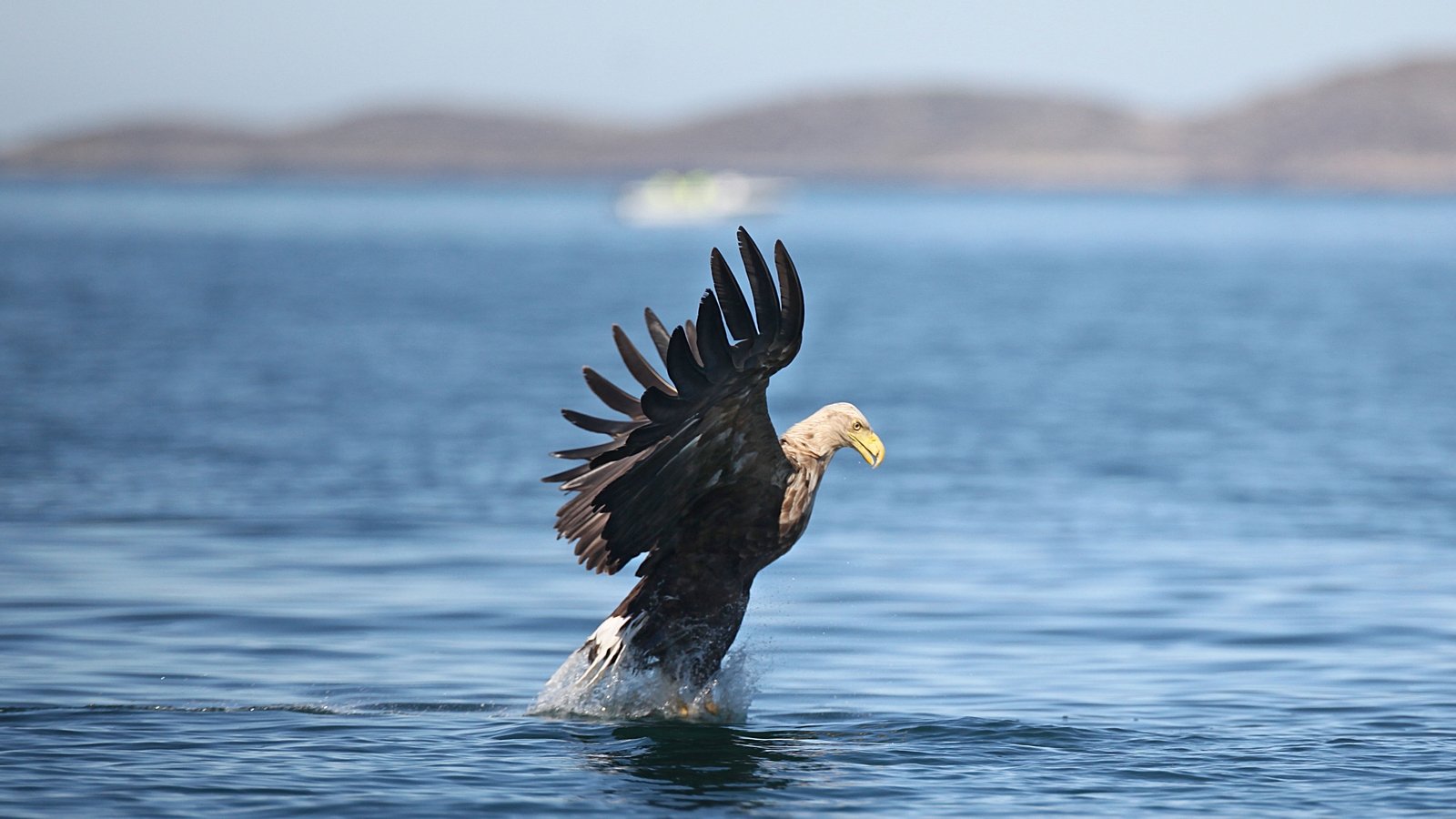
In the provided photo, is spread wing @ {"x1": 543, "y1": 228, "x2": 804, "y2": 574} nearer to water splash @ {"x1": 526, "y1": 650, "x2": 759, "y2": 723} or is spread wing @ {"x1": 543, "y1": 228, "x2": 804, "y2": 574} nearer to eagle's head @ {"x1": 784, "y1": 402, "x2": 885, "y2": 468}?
eagle's head @ {"x1": 784, "y1": 402, "x2": 885, "y2": 468}

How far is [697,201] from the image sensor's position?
124875 millimetres

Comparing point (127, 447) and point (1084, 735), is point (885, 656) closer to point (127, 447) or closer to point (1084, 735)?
point (1084, 735)

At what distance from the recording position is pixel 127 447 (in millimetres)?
18453

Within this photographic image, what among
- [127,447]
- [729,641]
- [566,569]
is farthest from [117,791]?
[127,447]

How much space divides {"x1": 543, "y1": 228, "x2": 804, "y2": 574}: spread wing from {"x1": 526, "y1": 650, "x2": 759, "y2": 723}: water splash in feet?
1.60

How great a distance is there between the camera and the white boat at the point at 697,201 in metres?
123

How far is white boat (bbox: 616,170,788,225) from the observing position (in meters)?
123

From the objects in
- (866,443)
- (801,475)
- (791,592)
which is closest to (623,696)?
(801,475)

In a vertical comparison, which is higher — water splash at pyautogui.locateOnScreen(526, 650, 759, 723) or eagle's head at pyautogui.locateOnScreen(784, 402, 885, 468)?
eagle's head at pyautogui.locateOnScreen(784, 402, 885, 468)

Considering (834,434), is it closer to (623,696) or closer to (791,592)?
(623,696)

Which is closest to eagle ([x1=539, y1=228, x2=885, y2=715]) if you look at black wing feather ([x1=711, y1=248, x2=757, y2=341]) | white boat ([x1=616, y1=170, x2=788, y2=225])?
black wing feather ([x1=711, y1=248, x2=757, y2=341])

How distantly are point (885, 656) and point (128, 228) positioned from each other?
3896 inches

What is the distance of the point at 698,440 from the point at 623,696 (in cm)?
146

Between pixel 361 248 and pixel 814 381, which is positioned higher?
pixel 361 248
